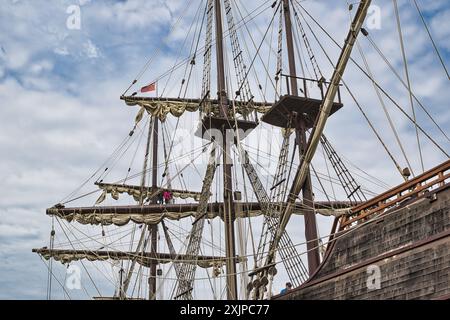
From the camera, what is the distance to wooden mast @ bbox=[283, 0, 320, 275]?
16.4m

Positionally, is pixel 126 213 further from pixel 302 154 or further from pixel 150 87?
pixel 302 154

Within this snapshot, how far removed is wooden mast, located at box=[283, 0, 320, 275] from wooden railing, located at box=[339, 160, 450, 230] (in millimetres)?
2625

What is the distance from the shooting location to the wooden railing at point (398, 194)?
9.80 metres

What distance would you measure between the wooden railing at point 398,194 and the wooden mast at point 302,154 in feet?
8.61

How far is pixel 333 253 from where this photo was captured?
38.9 feet

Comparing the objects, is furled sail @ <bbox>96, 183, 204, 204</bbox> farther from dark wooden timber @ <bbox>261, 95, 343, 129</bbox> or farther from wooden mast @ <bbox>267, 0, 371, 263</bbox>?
wooden mast @ <bbox>267, 0, 371, 263</bbox>

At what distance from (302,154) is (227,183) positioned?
399 centimetres

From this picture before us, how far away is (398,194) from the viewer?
10734 millimetres

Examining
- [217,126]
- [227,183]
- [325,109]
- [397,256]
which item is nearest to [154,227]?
[217,126]

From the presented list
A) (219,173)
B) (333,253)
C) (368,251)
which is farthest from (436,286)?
(219,173)

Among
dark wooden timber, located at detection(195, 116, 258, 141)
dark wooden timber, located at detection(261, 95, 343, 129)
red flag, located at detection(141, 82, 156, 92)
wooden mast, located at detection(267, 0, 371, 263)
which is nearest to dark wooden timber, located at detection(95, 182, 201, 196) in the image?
red flag, located at detection(141, 82, 156, 92)

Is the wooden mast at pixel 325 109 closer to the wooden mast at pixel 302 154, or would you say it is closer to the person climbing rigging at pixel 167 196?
the wooden mast at pixel 302 154
